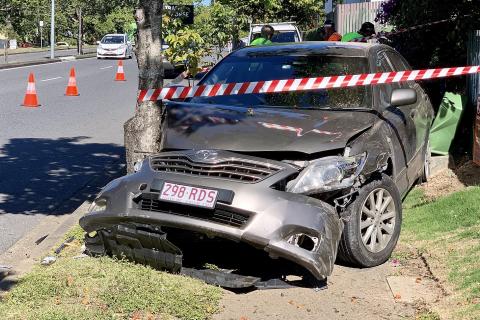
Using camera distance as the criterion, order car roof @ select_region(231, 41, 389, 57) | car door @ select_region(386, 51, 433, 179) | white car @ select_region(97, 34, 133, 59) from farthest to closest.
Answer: white car @ select_region(97, 34, 133, 59)
car door @ select_region(386, 51, 433, 179)
car roof @ select_region(231, 41, 389, 57)

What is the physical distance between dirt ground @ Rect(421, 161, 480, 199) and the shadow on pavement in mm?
3794

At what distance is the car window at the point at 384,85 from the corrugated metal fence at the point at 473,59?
1.90m

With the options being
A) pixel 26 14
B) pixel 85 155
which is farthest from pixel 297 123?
pixel 26 14

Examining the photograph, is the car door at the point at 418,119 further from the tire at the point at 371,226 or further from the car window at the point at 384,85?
the tire at the point at 371,226

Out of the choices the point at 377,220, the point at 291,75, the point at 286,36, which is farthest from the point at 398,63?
the point at 286,36

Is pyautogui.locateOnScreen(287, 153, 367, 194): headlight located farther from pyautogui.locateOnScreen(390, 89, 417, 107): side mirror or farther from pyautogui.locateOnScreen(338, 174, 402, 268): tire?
pyautogui.locateOnScreen(390, 89, 417, 107): side mirror

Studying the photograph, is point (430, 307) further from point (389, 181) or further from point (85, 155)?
point (85, 155)

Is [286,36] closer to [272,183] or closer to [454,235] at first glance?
[454,235]

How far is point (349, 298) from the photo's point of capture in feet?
15.8

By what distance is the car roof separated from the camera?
657 cm

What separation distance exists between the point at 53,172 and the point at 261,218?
5528mm

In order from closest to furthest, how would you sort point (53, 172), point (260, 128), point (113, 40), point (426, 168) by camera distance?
point (260, 128) < point (426, 168) < point (53, 172) < point (113, 40)

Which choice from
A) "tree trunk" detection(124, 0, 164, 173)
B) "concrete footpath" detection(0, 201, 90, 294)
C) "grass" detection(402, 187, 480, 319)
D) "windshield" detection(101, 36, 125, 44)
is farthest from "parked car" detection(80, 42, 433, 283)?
"windshield" detection(101, 36, 125, 44)

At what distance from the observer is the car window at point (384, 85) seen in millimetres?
6241
